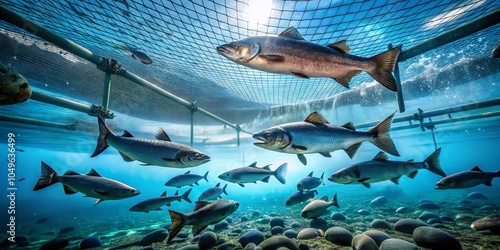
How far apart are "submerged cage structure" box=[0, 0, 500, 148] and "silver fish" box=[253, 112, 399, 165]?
101 inches

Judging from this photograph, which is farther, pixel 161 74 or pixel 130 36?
pixel 161 74

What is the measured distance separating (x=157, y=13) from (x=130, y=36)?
5.55ft

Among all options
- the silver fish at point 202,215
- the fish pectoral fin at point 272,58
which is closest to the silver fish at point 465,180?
the silver fish at point 202,215

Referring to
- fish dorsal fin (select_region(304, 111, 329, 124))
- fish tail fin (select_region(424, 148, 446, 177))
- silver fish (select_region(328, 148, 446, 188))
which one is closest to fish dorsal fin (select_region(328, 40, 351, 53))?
fish dorsal fin (select_region(304, 111, 329, 124))

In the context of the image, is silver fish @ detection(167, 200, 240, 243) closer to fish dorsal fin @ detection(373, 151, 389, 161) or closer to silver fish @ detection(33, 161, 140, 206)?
silver fish @ detection(33, 161, 140, 206)

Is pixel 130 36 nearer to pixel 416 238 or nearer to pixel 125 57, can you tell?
pixel 125 57

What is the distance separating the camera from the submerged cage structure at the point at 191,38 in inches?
182

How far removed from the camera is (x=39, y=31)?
341cm

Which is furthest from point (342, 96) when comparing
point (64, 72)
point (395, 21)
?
point (64, 72)

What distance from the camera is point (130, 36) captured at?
6383mm

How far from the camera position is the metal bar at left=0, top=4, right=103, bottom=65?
3.06m

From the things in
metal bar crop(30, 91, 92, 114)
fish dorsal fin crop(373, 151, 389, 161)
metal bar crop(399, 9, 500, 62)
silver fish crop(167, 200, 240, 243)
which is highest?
metal bar crop(399, 9, 500, 62)

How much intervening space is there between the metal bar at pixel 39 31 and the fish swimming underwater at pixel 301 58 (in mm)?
3559

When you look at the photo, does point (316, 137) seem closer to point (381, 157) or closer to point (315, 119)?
point (315, 119)
